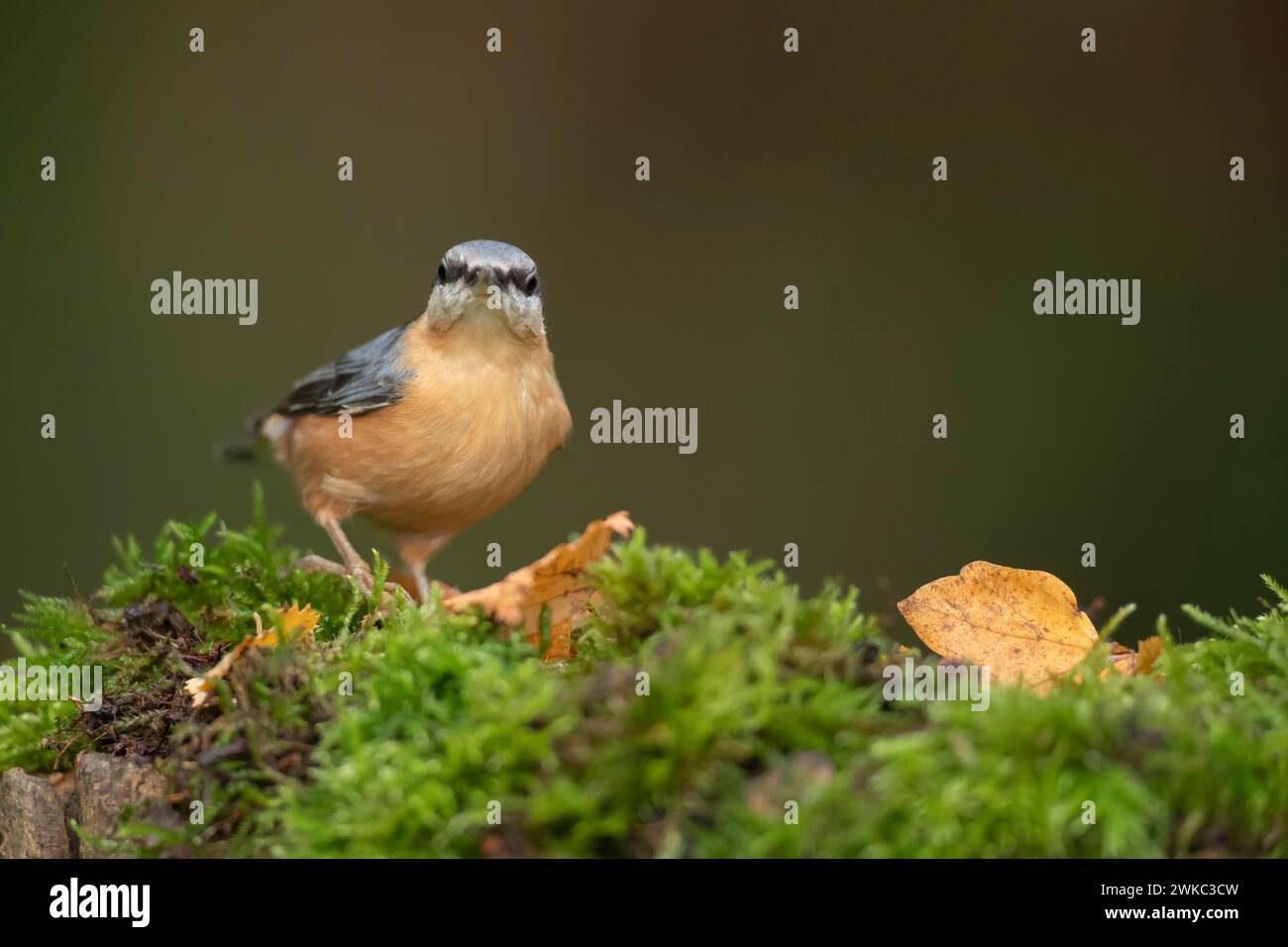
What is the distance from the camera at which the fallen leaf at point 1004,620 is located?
2.55 m

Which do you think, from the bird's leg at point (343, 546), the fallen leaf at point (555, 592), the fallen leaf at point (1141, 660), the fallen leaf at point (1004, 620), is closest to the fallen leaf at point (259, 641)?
the fallen leaf at point (555, 592)

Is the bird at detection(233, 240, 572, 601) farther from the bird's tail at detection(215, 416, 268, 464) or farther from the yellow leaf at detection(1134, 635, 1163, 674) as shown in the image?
the yellow leaf at detection(1134, 635, 1163, 674)

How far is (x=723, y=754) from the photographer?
5.81 ft

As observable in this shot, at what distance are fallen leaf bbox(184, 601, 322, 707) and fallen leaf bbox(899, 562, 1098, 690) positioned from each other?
129 centimetres

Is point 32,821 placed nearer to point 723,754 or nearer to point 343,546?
point 723,754

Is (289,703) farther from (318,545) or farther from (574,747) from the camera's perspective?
(318,545)

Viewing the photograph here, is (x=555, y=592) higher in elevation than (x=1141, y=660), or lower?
higher

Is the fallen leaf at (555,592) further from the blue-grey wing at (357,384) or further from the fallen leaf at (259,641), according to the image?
the blue-grey wing at (357,384)

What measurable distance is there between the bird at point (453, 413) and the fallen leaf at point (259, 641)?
44.4 inches

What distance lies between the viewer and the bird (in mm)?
3982

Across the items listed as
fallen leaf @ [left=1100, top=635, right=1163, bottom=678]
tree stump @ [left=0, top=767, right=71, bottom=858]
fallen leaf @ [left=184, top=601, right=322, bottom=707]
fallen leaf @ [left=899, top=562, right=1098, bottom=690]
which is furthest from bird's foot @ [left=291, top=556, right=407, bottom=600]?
Answer: fallen leaf @ [left=1100, top=635, right=1163, bottom=678]

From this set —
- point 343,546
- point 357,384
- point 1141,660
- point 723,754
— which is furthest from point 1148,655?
point 357,384

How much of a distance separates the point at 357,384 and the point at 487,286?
72 cm

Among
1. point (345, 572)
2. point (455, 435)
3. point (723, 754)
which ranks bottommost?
point (723, 754)
